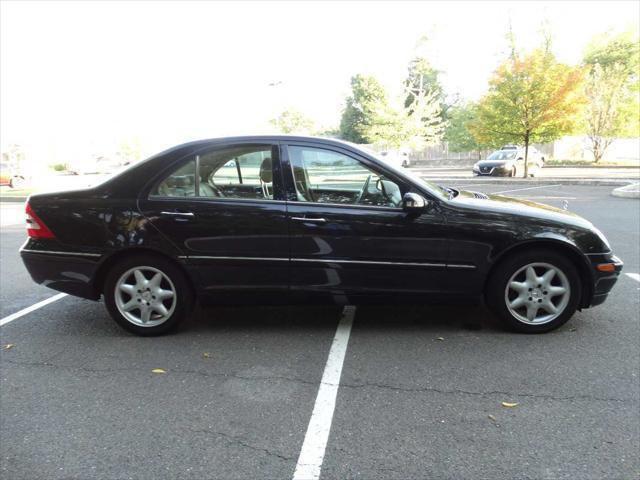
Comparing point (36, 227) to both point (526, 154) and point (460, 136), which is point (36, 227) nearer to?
point (526, 154)

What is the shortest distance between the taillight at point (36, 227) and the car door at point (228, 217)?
2.71ft

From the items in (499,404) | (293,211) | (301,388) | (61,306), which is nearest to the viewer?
(499,404)

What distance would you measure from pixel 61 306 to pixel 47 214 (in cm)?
131

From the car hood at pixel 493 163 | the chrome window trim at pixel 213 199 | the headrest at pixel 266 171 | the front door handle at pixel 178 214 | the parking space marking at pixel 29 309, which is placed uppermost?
the headrest at pixel 266 171

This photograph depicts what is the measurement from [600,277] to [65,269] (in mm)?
4274

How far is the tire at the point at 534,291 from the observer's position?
384 centimetres

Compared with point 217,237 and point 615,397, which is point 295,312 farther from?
point 615,397

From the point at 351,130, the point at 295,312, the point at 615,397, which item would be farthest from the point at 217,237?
the point at 351,130

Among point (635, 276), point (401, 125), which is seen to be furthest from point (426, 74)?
point (635, 276)

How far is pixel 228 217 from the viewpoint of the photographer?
3.79m

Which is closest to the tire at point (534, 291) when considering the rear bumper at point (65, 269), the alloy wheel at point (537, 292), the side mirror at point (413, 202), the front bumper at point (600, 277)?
the alloy wheel at point (537, 292)

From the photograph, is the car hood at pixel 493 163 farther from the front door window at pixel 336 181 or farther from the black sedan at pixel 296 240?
the front door window at pixel 336 181

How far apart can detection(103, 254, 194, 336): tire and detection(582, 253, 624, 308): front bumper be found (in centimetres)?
319

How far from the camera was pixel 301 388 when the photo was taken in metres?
3.13
